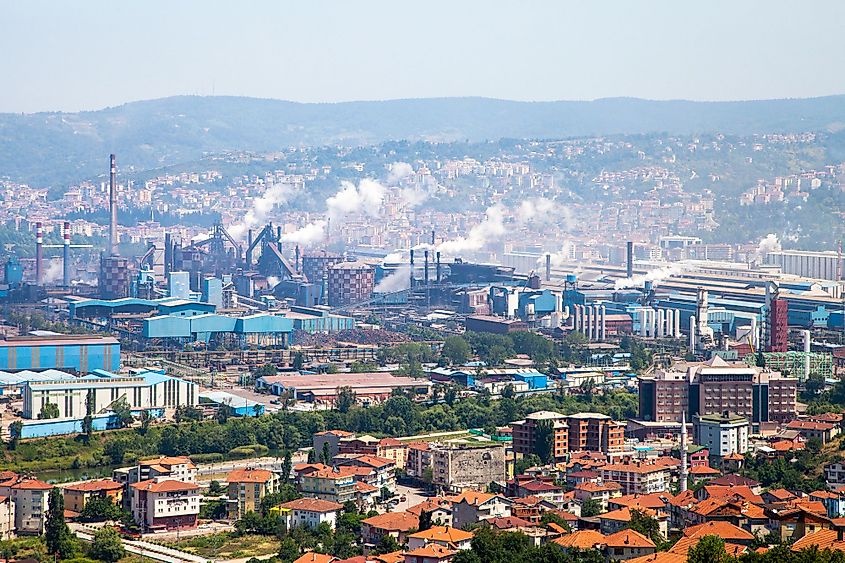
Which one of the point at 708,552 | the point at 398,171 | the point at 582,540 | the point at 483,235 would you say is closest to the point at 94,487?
the point at 582,540

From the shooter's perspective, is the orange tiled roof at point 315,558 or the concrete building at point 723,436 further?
the concrete building at point 723,436

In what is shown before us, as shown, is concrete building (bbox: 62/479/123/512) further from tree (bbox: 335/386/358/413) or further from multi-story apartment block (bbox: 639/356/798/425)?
multi-story apartment block (bbox: 639/356/798/425)

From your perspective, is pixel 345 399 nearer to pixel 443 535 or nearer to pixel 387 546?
pixel 387 546

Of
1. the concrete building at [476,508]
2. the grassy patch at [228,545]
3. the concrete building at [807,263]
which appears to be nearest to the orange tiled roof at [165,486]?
the grassy patch at [228,545]

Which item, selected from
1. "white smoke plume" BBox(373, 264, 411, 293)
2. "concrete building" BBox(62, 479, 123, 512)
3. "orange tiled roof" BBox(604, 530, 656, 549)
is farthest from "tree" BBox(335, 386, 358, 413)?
"white smoke plume" BBox(373, 264, 411, 293)

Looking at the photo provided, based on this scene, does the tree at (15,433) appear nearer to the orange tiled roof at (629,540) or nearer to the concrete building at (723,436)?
the concrete building at (723,436)
